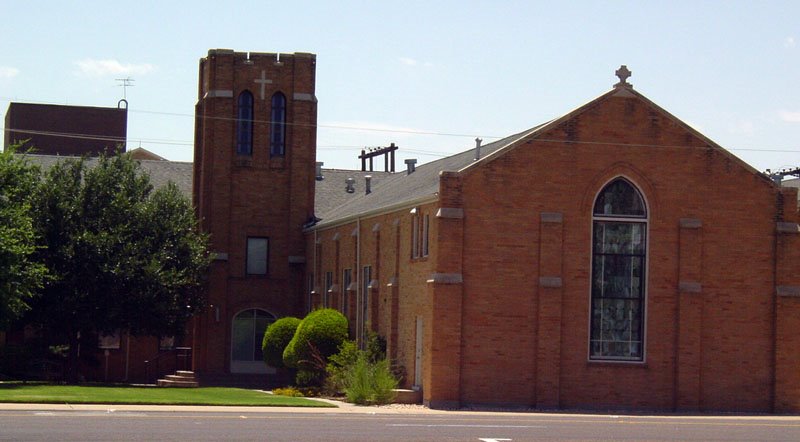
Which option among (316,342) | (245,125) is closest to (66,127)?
(245,125)

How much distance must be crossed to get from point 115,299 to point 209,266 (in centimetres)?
609

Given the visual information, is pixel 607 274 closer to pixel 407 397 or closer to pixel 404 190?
pixel 407 397

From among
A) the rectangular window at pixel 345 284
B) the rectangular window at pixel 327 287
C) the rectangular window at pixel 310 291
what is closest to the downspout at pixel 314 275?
the rectangular window at pixel 310 291

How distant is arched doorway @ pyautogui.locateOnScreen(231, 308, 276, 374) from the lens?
48.0m

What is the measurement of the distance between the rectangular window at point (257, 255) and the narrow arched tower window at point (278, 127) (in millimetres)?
3470

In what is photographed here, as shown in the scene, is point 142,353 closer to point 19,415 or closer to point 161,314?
point 161,314

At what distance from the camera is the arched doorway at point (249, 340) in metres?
48.0

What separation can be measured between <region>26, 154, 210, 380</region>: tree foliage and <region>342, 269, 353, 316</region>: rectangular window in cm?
512

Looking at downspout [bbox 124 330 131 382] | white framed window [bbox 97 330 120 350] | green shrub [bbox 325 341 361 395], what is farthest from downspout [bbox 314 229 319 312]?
green shrub [bbox 325 341 361 395]

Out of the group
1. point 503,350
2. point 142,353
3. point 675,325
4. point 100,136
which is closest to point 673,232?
point 675,325

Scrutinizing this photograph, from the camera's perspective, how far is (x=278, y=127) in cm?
4922

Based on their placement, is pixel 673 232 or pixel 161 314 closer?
pixel 673 232

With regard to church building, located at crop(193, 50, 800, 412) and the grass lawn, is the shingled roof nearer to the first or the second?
church building, located at crop(193, 50, 800, 412)

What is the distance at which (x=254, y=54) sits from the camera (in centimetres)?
4875
